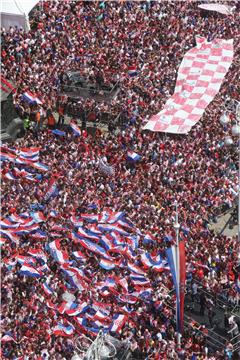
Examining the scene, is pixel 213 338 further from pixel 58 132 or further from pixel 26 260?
pixel 58 132

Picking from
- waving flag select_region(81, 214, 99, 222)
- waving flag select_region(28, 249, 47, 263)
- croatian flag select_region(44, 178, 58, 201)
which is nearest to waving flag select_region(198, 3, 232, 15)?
croatian flag select_region(44, 178, 58, 201)

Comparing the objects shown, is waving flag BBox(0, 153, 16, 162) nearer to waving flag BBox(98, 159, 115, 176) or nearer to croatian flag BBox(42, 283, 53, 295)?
waving flag BBox(98, 159, 115, 176)

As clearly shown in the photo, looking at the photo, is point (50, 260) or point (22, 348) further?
point (50, 260)

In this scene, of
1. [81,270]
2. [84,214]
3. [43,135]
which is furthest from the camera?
[43,135]

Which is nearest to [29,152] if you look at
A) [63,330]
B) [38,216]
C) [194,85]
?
[38,216]

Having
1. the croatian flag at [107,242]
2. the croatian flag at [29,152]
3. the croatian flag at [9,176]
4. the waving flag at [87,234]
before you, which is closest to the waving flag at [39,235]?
the waving flag at [87,234]

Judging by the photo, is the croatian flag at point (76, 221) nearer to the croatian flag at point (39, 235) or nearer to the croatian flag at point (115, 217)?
the croatian flag at point (115, 217)

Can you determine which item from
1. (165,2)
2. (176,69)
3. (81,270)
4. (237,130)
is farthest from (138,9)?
(81,270)

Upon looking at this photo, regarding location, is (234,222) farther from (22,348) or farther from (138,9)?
(138,9)
